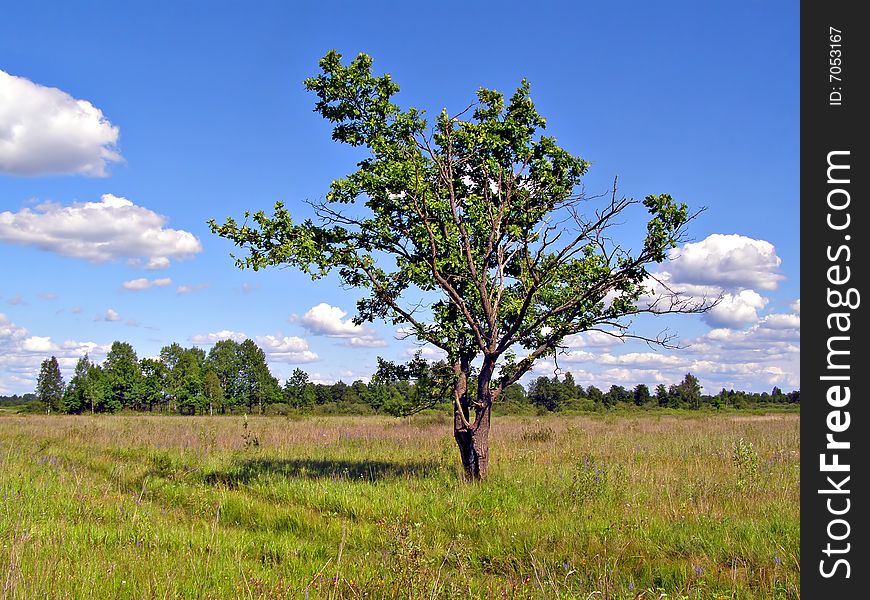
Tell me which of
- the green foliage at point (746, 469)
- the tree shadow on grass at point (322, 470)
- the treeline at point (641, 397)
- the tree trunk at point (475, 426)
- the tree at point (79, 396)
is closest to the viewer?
the green foliage at point (746, 469)

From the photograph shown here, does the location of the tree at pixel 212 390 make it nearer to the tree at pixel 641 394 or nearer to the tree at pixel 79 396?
the tree at pixel 79 396

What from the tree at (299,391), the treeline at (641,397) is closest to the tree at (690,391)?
the treeline at (641,397)

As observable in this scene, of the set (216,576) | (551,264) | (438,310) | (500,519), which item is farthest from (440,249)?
(216,576)

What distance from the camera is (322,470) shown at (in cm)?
1398

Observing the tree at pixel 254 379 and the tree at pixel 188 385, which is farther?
the tree at pixel 254 379

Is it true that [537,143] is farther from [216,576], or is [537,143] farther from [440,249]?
[216,576]

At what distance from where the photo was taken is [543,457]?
14.8 metres

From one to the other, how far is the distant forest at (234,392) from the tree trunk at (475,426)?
4773cm

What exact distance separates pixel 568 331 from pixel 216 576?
24.9ft

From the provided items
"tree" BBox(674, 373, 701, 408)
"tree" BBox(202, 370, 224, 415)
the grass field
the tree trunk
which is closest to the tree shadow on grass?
the grass field

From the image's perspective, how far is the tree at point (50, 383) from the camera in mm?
103875

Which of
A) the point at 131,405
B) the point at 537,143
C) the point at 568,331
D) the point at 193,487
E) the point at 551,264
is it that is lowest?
the point at 131,405

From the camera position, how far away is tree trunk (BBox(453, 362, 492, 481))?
1130cm

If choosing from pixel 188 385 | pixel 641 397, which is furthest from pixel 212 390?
pixel 641 397
